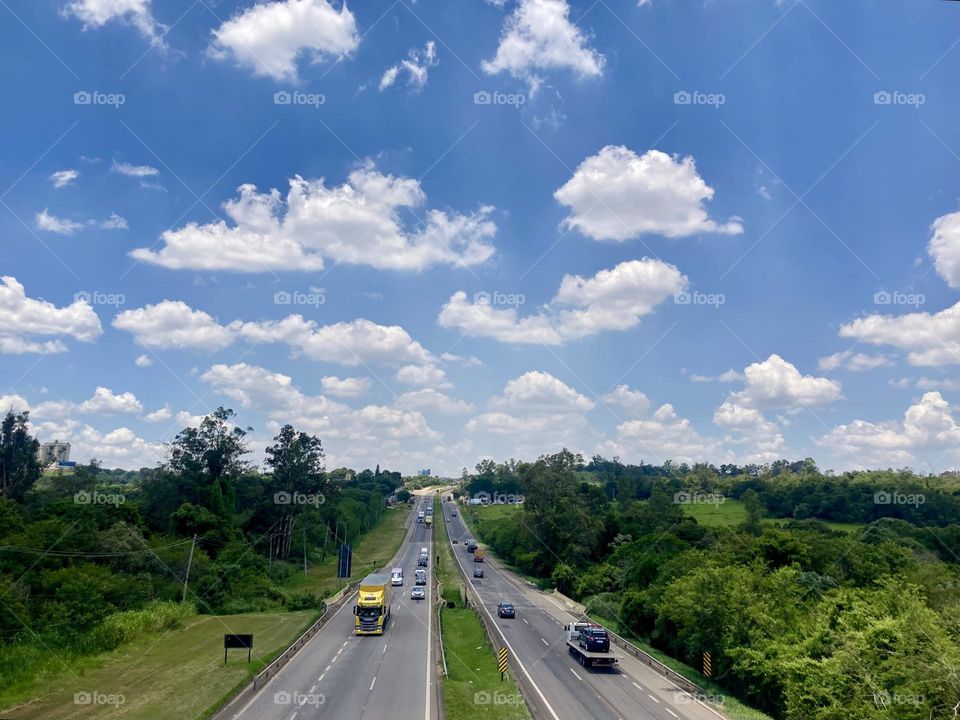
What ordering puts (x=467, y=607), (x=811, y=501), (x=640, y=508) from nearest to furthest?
(x=467, y=607) → (x=640, y=508) → (x=811, y=501)

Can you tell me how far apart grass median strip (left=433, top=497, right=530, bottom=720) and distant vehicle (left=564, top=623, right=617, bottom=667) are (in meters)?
5.39

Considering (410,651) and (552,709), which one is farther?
(410,651)

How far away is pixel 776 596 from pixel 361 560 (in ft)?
275

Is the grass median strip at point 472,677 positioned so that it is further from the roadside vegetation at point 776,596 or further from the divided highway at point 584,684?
the roadside vegetation at point 776,596

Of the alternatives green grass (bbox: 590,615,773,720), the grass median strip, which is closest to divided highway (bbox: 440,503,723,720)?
green grass (bbox: 590,615,773,720)

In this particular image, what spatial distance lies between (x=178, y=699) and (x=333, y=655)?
12042mm

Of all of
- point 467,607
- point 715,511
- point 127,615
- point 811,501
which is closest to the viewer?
point 127,615

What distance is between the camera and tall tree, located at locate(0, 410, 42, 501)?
293 feet

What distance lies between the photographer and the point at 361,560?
112m

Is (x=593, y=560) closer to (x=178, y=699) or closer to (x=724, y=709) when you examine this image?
(x=724, y=709)

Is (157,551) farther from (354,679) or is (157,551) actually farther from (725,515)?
(725,515)

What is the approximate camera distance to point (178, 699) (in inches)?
1171

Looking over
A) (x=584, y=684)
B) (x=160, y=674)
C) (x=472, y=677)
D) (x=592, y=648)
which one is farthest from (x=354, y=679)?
(x=592, y=648)

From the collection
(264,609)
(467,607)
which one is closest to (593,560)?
(467,607)
